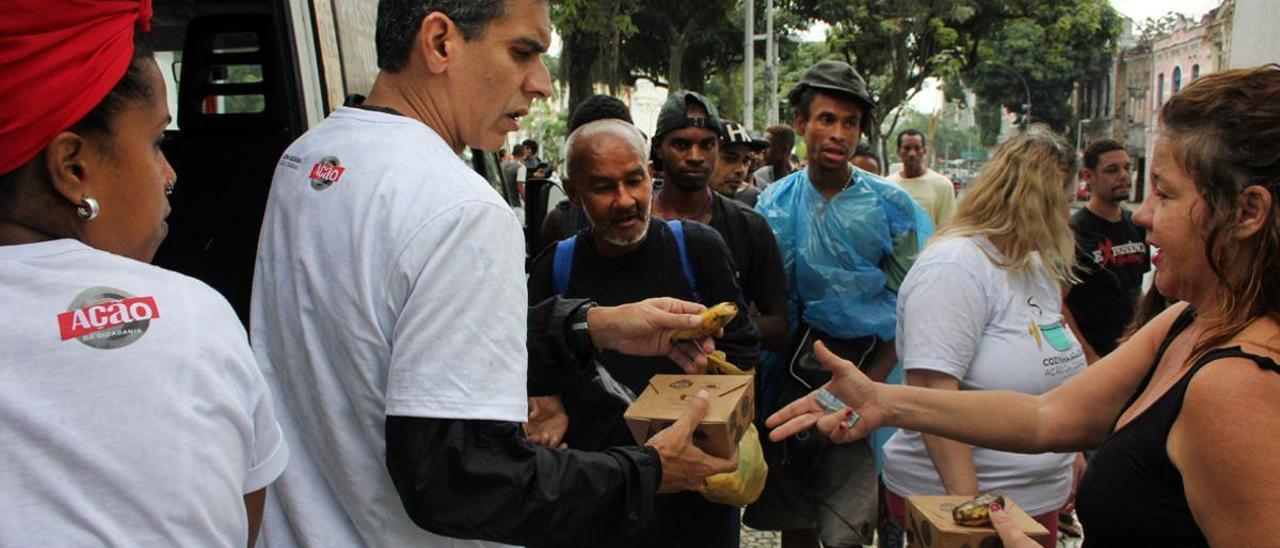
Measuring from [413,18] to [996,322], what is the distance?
6.86 ft

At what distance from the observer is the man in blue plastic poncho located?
359 centimetres

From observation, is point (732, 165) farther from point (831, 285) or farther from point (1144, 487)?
point (1144, 487)

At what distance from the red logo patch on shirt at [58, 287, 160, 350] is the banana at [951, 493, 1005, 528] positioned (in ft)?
5.35

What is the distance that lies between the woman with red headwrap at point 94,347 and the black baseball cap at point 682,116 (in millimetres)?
3159

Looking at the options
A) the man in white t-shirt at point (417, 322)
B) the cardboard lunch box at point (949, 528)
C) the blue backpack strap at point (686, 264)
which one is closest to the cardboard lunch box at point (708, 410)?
the man in white t-shirt at point (417, 322)

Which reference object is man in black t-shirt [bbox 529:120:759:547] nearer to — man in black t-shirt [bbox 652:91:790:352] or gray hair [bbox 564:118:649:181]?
gray hair [bbox 564:118:649:181]

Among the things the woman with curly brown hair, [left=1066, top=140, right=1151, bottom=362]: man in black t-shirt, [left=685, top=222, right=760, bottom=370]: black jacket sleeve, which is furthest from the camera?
[left=1066, top=140, right=1151, bottom=362]: man in black t-shirt

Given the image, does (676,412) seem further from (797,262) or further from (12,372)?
(797,262)

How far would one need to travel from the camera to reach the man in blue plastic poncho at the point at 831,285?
359 cm

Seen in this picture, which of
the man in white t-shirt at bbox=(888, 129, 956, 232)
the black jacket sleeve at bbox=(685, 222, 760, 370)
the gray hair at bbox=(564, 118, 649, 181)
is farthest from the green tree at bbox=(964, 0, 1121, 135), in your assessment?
the black jacket sleeve at bbox=(685, 222, 760, 370)

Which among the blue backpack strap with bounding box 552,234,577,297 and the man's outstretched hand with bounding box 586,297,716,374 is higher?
the blue backpack strap with bounding box 552,234,577,297

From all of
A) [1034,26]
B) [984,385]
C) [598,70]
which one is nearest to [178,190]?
[984,385]

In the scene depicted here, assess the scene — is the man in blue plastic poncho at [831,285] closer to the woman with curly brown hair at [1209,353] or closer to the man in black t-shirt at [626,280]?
the man in black t-shirt at [626,280]

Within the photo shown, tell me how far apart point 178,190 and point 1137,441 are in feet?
13.8
